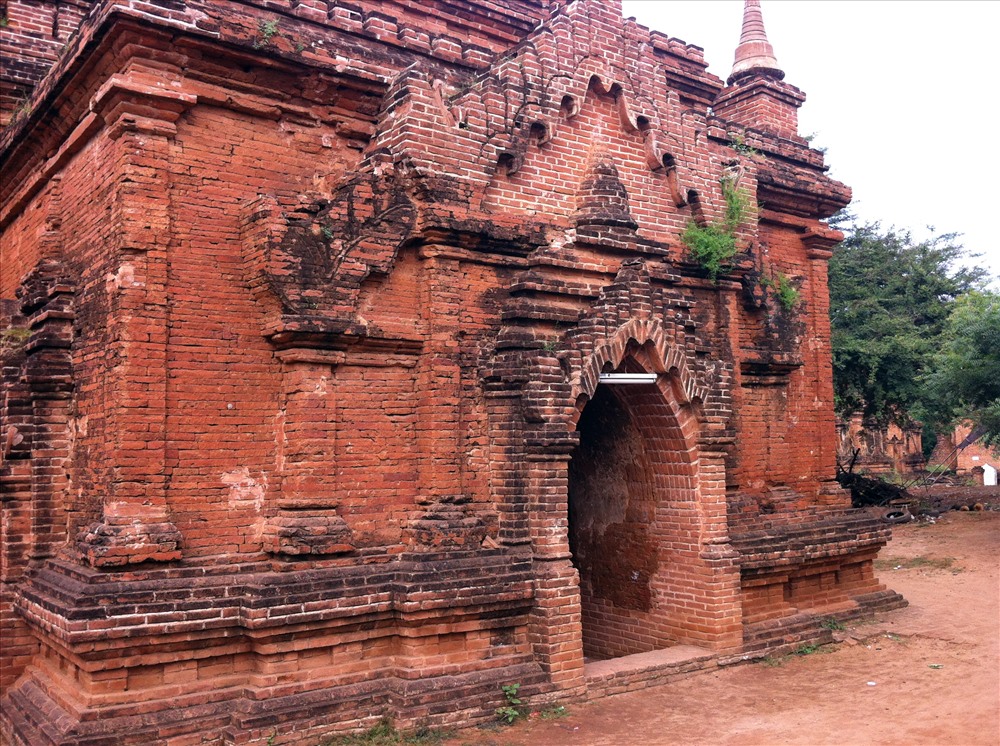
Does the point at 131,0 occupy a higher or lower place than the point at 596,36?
lower

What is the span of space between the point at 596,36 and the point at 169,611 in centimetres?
701

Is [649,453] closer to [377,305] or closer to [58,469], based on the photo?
[377,305]

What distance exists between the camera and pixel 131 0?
675 cm

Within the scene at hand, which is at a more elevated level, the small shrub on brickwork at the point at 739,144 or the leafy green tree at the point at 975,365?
the small shrub on brickwork at the point at 739,144

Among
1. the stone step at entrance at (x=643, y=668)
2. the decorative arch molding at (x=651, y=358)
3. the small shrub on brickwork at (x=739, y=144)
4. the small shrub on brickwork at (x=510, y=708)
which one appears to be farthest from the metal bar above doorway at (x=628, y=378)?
the small shrub on brickwork at (x=739, y=144)

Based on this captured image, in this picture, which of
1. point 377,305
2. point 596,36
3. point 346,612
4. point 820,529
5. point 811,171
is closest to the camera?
point 346,612

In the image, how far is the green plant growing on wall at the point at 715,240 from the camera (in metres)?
10.0

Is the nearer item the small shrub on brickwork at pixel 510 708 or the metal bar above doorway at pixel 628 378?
the small shrub on brickwork at pixel 510 708

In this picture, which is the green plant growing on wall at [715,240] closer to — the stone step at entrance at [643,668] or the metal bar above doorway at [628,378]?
the metal bar above doorway at [628,378]

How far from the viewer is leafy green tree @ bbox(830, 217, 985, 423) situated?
20766 mm

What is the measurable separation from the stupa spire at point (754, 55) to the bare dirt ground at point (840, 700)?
829 cm

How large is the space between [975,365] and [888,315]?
694cm

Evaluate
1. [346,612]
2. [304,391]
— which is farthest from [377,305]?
[346,612]

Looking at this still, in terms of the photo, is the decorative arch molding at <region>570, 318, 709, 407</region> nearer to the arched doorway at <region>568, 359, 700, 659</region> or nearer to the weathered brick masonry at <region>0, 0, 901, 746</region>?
the weathered brick masonry at <region>0, 0, 901, 746</region>
